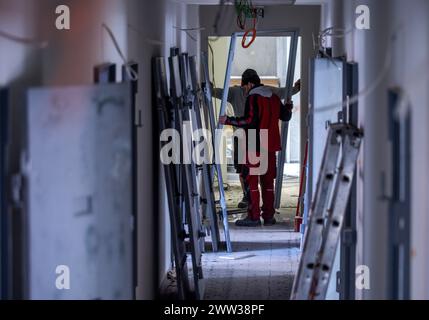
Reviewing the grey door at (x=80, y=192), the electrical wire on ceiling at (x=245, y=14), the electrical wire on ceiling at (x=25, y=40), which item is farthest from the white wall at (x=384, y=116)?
the electrical wire on ceiling at (x=245, y=14)

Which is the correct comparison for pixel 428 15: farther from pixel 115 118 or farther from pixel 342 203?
pixel 115 118

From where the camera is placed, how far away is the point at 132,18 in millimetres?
4262

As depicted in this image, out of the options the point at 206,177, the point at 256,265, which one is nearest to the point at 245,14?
the point at 206,177

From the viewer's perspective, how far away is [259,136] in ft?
25.5

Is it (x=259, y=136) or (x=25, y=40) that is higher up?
(x=25, y=40)

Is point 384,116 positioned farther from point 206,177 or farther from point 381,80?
point 206,177

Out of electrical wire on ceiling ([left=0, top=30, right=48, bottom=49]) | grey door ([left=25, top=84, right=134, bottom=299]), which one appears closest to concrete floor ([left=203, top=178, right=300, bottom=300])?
grey door ([left=25, top=84, right=134, bottom=299])

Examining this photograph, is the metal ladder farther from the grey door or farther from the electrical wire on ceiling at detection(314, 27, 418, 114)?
the grey door

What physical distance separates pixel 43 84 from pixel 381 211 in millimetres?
1515

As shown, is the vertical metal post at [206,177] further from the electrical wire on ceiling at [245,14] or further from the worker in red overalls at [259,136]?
the worker in red overalls at [259,136]

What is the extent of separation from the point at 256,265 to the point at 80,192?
3.36 metres

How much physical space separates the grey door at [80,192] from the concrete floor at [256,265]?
2.23 metres

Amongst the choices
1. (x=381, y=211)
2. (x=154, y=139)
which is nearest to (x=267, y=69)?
(x=154, y=139)

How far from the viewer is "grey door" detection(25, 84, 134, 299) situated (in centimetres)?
304
